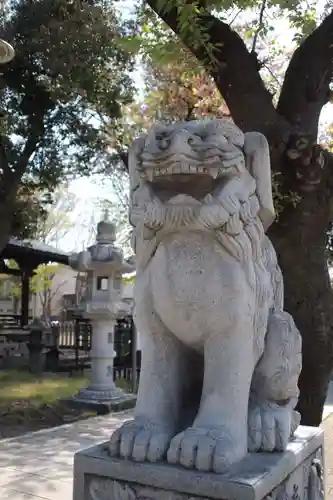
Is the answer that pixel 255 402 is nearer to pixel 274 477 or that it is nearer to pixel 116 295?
pixel 274 477

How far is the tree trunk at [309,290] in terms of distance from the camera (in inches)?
161

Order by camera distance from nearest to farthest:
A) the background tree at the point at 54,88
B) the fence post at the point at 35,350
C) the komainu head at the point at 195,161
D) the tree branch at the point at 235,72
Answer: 1. the komainu head at the point at 195,161
2. the tree branch at the point at 235,72
3. the background tree at the point at 54,88
4. the fence post at the point at 35,350

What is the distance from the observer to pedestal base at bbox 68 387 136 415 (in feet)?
23.9

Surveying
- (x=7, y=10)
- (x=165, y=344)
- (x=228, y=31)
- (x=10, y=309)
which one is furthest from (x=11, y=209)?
(x=10, y=309)

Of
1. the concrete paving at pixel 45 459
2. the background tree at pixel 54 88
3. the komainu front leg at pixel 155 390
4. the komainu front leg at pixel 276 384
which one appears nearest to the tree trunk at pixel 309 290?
the komainu front leg at pixel 276 384

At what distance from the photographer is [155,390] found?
2082 millimetres

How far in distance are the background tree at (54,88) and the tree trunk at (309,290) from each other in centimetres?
592

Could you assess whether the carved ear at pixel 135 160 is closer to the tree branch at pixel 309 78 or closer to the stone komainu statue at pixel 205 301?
the stone komainu statue at pixel 205 301

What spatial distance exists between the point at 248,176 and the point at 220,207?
0.79 feet

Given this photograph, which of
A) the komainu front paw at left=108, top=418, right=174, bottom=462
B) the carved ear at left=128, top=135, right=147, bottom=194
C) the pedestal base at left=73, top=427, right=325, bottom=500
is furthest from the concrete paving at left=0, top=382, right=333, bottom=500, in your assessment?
the carved ear at left=128, top=135, right=147, bottom=194

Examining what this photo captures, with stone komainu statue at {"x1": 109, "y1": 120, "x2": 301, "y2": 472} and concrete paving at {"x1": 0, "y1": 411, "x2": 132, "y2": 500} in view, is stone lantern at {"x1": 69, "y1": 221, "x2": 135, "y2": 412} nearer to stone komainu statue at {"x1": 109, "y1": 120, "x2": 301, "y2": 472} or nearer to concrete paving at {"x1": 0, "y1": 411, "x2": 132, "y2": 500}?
concrete paving at {"x1": 0, "y1": 411, "x2": 132, "y2": 500}

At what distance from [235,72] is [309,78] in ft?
1.97

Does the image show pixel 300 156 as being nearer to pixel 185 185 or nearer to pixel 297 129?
pixel 297 129

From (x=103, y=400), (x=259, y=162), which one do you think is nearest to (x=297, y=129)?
(x=259, y=162)
